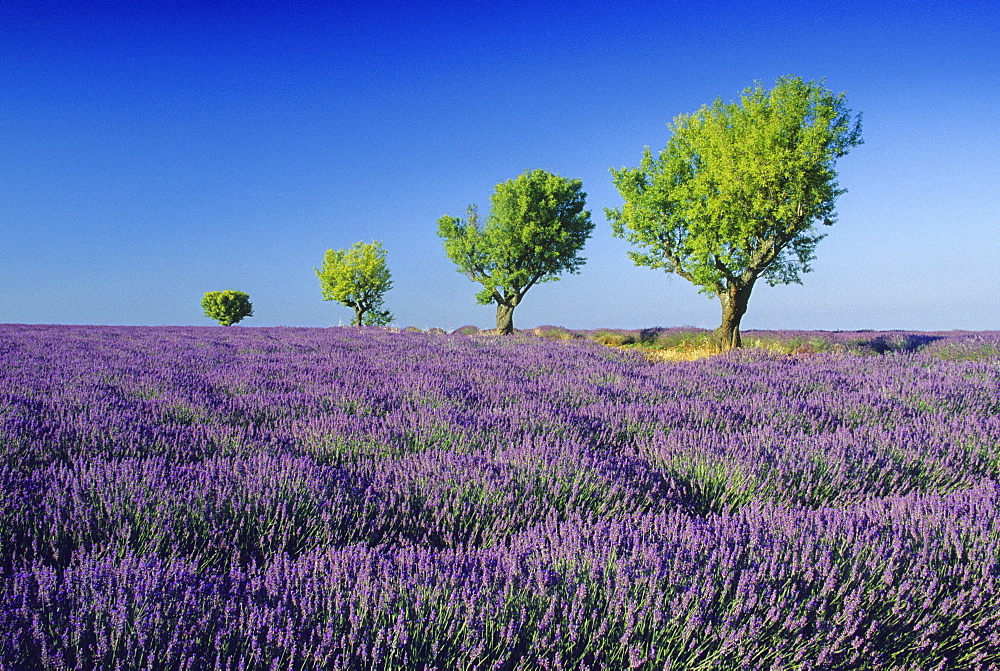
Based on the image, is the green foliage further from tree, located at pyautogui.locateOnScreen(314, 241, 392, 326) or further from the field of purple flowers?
tree, located at pyautogui.locateOnScreen(314, 241, 392, 326)

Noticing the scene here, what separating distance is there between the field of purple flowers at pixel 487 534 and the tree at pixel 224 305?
37.6 m

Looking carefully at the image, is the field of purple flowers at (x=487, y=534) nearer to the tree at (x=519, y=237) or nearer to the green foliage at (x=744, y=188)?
the green foliage at (x=744, y=188)

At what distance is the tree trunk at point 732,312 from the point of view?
15.3m

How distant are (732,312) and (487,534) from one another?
48.7ft

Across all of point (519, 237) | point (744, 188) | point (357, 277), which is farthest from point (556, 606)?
point (357, 277)

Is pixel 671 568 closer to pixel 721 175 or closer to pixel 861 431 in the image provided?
pixel 861 431

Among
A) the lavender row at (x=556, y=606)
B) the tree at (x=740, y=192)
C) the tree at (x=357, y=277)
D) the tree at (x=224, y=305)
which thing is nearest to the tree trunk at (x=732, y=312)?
the tree at (x=740, y=192)

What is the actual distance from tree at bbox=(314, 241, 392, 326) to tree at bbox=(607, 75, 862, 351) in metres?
21.8

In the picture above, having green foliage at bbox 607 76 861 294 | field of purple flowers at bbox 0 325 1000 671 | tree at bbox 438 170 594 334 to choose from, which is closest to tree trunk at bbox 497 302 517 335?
tree at bbox 438 170 594 334

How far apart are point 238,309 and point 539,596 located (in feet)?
→ 139

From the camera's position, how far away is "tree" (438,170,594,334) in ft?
76.1

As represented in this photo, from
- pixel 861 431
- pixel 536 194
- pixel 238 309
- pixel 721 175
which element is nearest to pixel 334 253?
pixel 238 309

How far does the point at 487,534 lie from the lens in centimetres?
219

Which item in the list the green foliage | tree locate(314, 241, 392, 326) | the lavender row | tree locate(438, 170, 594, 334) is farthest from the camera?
tree locate(314, 241, 392, 326)
